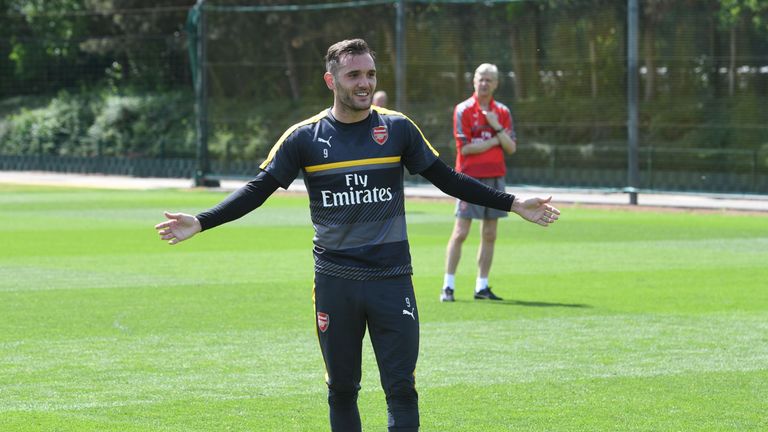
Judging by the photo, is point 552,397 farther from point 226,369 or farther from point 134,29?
point 134,29

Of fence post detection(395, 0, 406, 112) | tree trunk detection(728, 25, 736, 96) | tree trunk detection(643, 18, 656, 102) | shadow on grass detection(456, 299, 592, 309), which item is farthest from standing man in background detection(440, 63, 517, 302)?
fence post detection(395, 0, 406, 112)

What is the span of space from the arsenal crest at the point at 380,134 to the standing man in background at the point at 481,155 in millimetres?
6588

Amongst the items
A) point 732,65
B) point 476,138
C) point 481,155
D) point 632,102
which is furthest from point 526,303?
point 732,65

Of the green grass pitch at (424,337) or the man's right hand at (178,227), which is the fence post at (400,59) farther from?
the man's right hand at (178,227)

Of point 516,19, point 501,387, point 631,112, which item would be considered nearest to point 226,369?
point 501,387

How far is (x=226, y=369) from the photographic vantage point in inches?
368

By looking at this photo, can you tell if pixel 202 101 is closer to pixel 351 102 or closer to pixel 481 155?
pixel 481 155

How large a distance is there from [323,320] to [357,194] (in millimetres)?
574

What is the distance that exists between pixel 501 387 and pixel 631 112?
19.0 m

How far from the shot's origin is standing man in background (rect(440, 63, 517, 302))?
514 inches

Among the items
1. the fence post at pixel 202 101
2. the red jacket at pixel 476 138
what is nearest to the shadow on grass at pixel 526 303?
the red jacket at pixel 476 138

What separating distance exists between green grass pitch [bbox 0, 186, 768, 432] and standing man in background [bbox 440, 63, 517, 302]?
0.38 meters

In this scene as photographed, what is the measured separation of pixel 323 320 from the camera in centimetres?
648

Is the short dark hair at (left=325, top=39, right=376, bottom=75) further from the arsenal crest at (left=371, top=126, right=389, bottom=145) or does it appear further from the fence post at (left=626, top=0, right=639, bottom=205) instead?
the fence post at (left=626, top=0, right=639, bottom=205)
